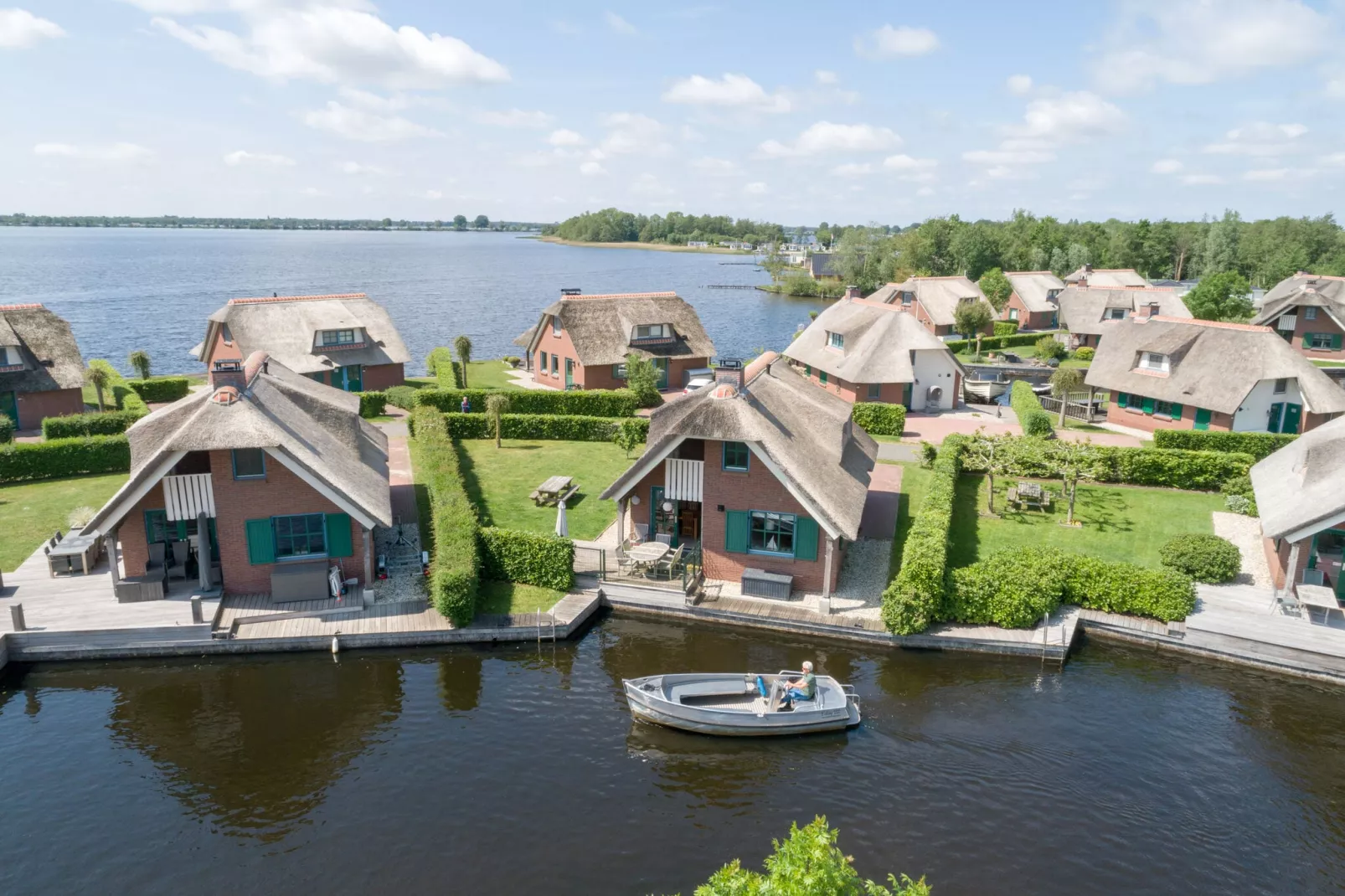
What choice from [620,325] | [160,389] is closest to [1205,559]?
[620,325]

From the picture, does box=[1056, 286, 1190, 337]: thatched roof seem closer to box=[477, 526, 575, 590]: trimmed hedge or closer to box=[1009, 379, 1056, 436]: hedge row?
box=[1009, 379, 1056, 436]: hedge row

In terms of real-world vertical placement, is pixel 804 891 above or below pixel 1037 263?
below

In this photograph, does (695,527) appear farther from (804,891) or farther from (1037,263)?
(1037,263)

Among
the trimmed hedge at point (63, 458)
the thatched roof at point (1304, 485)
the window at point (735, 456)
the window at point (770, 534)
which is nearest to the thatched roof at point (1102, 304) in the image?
the thatched roof at point (1304, 485)

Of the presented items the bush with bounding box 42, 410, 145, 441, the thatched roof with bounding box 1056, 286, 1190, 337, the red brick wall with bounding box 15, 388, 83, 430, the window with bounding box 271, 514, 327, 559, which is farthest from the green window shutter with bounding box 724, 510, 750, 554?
the thatched roof with bounding box 1056, 286, 1190, 337

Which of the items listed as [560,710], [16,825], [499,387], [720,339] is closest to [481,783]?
[560,710]

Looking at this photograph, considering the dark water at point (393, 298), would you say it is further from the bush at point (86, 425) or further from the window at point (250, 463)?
the window at point (250, 463)

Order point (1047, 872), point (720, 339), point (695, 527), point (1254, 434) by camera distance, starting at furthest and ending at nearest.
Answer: point (720, 339), point (1254, 434), point (695, 527), point (1047, 872)
